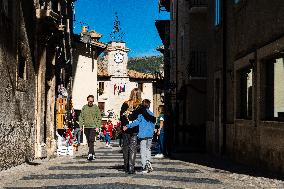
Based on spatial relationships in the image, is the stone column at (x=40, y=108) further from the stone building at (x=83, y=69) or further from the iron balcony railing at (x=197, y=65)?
the stone building at (x=83, y=69)

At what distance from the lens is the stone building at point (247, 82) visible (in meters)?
12.6

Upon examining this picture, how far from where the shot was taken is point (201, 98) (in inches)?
1083

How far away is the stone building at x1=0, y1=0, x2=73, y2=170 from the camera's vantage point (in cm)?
1249

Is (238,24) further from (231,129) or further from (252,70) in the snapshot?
(231,129)

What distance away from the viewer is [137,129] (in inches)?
476

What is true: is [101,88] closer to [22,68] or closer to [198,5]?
[198,5]

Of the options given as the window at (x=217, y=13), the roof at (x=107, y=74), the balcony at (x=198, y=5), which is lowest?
the window at (x=217, y=13)

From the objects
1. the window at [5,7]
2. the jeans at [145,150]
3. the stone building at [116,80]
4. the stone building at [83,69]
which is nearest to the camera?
the jeans at [145,150]

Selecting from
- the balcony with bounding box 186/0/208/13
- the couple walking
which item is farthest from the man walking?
the balcony with bounding box 186/0/208/13

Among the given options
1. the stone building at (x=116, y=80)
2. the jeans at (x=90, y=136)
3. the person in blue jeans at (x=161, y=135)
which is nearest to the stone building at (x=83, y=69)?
the person in blue jeans at (x=161, y=135)

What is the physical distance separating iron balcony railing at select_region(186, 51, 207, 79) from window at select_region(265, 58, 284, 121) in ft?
41.9

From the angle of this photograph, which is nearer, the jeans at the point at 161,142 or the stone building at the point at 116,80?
the jeans at the point at 161,142

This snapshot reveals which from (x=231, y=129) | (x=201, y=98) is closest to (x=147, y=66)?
(x=201, y=98)

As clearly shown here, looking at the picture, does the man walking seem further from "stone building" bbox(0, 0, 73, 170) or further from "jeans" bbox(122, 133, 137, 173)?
"jeans" bbox(122, 133, 137, 173)
